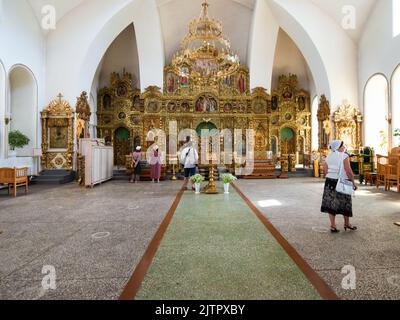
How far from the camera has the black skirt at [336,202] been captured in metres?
3.97

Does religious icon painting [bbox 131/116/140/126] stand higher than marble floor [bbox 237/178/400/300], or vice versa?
religious icon painting [bbox 131/116/140/126]

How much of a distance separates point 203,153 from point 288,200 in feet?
34.8

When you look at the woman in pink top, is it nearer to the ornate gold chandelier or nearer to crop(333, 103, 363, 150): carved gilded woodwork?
the ornate gold chandelier

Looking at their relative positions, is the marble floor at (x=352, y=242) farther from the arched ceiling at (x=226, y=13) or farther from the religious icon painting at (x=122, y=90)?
the religious icon painting at (x=122, y=90)

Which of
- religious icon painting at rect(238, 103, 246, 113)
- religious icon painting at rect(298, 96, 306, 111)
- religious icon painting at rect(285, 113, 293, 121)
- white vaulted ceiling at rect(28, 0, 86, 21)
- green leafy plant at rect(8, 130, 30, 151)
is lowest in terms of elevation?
green leafy plant at rect(8, 130, 30, 151)

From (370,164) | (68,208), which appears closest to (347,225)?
(68,208)

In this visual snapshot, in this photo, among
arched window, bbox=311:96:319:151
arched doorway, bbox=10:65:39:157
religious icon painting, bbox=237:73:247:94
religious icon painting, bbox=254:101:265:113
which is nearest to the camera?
arched doorway, bbox=10:65:39:157

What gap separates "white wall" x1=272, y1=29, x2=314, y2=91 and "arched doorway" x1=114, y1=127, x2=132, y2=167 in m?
11.0

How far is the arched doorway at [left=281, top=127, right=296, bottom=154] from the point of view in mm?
18281

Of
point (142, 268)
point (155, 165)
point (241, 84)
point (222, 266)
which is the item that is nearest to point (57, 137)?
point (155, 165)

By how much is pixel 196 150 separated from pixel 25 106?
777 centimetres

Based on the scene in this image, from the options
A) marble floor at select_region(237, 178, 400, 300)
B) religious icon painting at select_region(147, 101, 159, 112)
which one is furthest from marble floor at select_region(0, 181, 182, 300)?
religious icon painting at select_region(147, 101, 159, 112)

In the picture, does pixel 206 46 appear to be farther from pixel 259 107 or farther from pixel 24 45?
pixel 24 45
